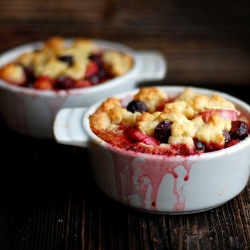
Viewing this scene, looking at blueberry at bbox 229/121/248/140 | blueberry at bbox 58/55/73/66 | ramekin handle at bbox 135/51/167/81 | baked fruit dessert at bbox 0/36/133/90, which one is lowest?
ramekin handle at bbox 135/51/167/81

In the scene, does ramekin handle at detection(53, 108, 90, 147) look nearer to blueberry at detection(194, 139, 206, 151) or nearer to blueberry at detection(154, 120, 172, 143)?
blueberry at detection(154, 120, 172, 143)

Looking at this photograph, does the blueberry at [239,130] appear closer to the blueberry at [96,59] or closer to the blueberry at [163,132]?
the blueberry at [163,132]

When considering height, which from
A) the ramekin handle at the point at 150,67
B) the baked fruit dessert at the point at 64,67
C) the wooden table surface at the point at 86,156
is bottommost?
the wooden table surface at the point at 86,156

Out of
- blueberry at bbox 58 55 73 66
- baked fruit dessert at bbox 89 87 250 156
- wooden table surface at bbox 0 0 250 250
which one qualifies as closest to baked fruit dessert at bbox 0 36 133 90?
blueberry at bbox 58 55 73 66

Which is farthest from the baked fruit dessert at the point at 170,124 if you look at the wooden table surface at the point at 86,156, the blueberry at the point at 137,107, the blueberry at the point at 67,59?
the blueberry at the point at 67,59

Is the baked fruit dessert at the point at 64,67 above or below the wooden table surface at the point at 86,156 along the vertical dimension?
above

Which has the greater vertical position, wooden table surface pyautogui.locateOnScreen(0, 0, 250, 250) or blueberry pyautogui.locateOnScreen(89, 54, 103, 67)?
blueberry pyautogui.locateOnScreen(89, 54, 103, 67)

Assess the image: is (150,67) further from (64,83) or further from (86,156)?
(86,156)

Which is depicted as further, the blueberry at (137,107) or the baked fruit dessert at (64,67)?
the baked fruit dessert at (64,67)
